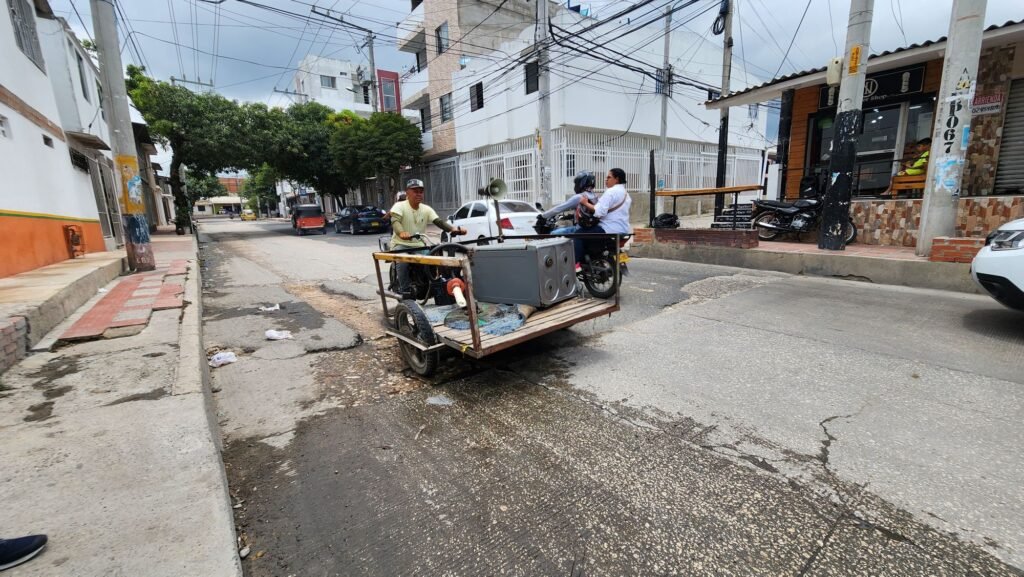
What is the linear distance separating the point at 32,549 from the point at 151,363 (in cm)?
240

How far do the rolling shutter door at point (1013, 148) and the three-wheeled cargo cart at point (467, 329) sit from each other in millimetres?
10140

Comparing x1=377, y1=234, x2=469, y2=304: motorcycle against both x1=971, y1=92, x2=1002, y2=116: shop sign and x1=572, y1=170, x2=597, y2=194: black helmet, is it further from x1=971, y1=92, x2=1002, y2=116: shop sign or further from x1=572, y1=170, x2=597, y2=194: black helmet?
x1=971, y1=92, x2=1002, y2=116: shop sign

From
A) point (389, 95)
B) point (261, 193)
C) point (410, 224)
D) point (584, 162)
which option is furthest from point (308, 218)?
point (261, 193)

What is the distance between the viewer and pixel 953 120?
255 inches

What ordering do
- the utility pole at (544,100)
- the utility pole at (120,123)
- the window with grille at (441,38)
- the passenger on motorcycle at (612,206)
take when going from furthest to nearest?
the window with grille at (441,38)
the utility pole at (544,100)
the utility pole at (120,123)
the passenger on motorcycle at (612,206)

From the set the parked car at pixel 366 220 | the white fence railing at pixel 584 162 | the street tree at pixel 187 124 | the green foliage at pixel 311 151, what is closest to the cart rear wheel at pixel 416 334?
the white fence railing at pixel 584 162

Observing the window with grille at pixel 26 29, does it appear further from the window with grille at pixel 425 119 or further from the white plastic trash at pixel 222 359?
the window with grille at pixel 425 119

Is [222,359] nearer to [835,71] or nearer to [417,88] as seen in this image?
[835,71]

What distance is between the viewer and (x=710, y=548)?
1.95 m

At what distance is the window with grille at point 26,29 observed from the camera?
7.90 m

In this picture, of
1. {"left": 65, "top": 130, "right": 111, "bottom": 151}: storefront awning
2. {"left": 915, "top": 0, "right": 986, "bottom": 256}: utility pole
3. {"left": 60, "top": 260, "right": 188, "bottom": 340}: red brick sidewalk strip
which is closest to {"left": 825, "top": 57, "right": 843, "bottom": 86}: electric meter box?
{"left": 915, "top": 0, "right": 986, "bottom": 256}: utility pole

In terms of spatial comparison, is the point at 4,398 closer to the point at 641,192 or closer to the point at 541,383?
the point at 541,383

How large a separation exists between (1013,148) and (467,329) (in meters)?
11.7

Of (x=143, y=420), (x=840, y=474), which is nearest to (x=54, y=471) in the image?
(x=143, y=420)
